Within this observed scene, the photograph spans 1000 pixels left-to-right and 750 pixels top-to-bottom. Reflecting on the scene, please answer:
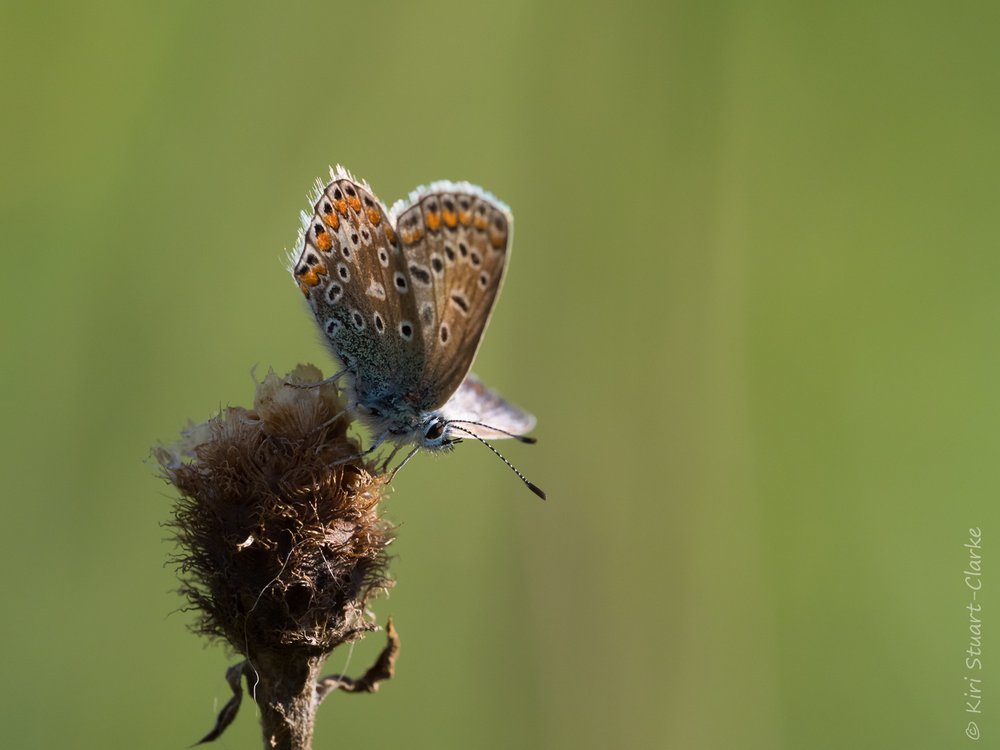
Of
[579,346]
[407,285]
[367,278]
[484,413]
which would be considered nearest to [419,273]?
[407,285]

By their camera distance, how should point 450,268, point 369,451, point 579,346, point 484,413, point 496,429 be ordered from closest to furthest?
point 369,451
point 450,268
point 496,429
point 484,413
point 579,346

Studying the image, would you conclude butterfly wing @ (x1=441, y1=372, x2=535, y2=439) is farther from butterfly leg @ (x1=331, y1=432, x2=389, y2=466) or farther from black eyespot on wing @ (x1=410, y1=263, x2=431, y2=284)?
black eyespot on wing @ (x1=410, y1=263, x2=431, y2=284)

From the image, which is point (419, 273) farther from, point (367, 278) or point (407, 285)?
point (367, 278)

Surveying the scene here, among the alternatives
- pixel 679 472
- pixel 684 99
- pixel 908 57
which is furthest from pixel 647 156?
pixel 679 472

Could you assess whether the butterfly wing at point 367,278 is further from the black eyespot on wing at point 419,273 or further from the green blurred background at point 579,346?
the green blurred background at point 579,346

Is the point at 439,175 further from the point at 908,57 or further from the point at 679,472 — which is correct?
the point at 908,57

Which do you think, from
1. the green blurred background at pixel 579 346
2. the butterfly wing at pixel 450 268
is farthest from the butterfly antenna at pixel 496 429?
the green blurred background at pixel 579 346
